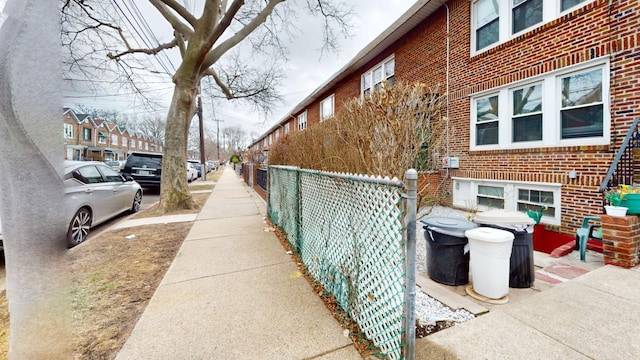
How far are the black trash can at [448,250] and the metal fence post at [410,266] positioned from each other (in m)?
1.56

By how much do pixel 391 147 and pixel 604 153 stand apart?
4.50 meters

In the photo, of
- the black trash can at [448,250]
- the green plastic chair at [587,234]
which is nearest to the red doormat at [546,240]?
the green plastic chair at [587,234]

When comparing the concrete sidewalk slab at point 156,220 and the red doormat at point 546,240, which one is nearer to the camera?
the red doormat at point 546,240

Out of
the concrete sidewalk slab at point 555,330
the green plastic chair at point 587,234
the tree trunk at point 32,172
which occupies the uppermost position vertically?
the tree trunk at point 32,172

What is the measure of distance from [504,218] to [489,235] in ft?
1.82

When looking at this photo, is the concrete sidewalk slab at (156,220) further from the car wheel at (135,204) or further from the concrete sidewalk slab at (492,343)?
the concrete sidewalk slab at (492,343)

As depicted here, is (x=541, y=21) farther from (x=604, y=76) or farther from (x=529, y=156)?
(x=529, y=156)

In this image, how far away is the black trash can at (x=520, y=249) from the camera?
3064 millimetres

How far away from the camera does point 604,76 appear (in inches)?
185

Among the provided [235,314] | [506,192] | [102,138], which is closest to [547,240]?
[506,192]

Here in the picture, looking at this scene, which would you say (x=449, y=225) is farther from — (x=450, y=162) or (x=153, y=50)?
(x=153, y=50)

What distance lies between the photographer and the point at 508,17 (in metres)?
6.26

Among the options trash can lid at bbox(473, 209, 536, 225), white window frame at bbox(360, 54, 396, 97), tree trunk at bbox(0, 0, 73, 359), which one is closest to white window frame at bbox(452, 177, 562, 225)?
trash can lid at bbox(473, 209, 536, 225)

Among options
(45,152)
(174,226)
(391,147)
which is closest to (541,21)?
(391,147)
